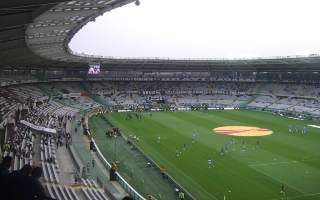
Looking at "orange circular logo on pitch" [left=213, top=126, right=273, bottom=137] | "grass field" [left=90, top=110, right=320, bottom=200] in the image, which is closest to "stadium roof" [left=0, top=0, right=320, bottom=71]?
"grass field" [left=90, top=110, right=320, bottom=200]

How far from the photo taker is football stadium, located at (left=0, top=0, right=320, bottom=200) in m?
25.0

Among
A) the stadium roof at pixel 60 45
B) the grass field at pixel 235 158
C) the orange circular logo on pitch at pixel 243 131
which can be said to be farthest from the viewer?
the orange circular logo on pitch at pixel 243 131

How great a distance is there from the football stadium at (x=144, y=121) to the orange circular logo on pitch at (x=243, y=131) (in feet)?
0.45

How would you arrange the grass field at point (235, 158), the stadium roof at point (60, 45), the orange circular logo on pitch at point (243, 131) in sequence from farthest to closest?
the orange circular logo on pitch at point (243, 131) → the grass field at point (235, 158) → the stadium roof at point (60, 45)

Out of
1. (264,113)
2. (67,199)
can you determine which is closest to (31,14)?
(67,199)

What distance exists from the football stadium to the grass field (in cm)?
13

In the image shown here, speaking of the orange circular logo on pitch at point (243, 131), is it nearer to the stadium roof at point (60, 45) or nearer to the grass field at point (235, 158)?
the grass field at point (235, 158)

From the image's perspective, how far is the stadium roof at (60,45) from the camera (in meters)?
17.2

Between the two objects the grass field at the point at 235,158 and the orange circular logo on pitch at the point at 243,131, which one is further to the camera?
the orange circular logo on pitch at the point at 243,131

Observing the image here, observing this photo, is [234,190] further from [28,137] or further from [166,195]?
[28,137]

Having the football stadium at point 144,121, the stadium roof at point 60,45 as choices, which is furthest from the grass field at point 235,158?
the stadium roof at point 60,45

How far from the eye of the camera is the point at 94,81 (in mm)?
92438

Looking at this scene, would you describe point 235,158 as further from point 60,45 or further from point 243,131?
point 60,45

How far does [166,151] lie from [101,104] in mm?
43056
